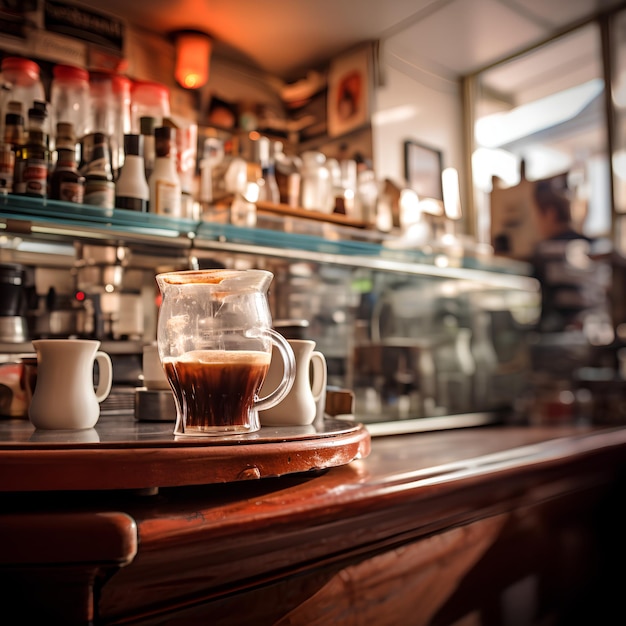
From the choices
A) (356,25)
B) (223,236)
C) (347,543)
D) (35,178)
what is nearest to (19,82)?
(35,178)

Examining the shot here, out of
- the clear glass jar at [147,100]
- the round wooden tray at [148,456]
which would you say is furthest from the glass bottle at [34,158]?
the round wooden tray at [148,456]

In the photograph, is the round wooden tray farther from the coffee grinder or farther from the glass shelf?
the glass shelf

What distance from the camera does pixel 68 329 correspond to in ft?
4.63

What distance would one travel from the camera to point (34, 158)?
4.18 ft

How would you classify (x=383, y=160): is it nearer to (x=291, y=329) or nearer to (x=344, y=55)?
(x=344, y=55)

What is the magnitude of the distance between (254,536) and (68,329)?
0.79 meters

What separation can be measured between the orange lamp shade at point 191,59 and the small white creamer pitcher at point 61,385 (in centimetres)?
175

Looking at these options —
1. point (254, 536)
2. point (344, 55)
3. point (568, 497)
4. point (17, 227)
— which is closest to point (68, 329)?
point (17, 227)

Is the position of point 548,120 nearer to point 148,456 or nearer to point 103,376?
point 103,376

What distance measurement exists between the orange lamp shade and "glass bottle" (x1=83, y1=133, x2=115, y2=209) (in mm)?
1256

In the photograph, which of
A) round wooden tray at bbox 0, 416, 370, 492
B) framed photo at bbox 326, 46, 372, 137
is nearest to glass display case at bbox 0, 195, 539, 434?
round wooden tray at bbox 0, 416, 370, 492

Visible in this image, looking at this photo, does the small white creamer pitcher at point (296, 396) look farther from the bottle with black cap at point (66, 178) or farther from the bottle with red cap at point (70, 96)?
the bottle with red cap at point (70, 96)

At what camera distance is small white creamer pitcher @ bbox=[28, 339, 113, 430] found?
100 cm

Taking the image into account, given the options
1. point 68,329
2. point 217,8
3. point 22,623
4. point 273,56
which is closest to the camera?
point 22,623
